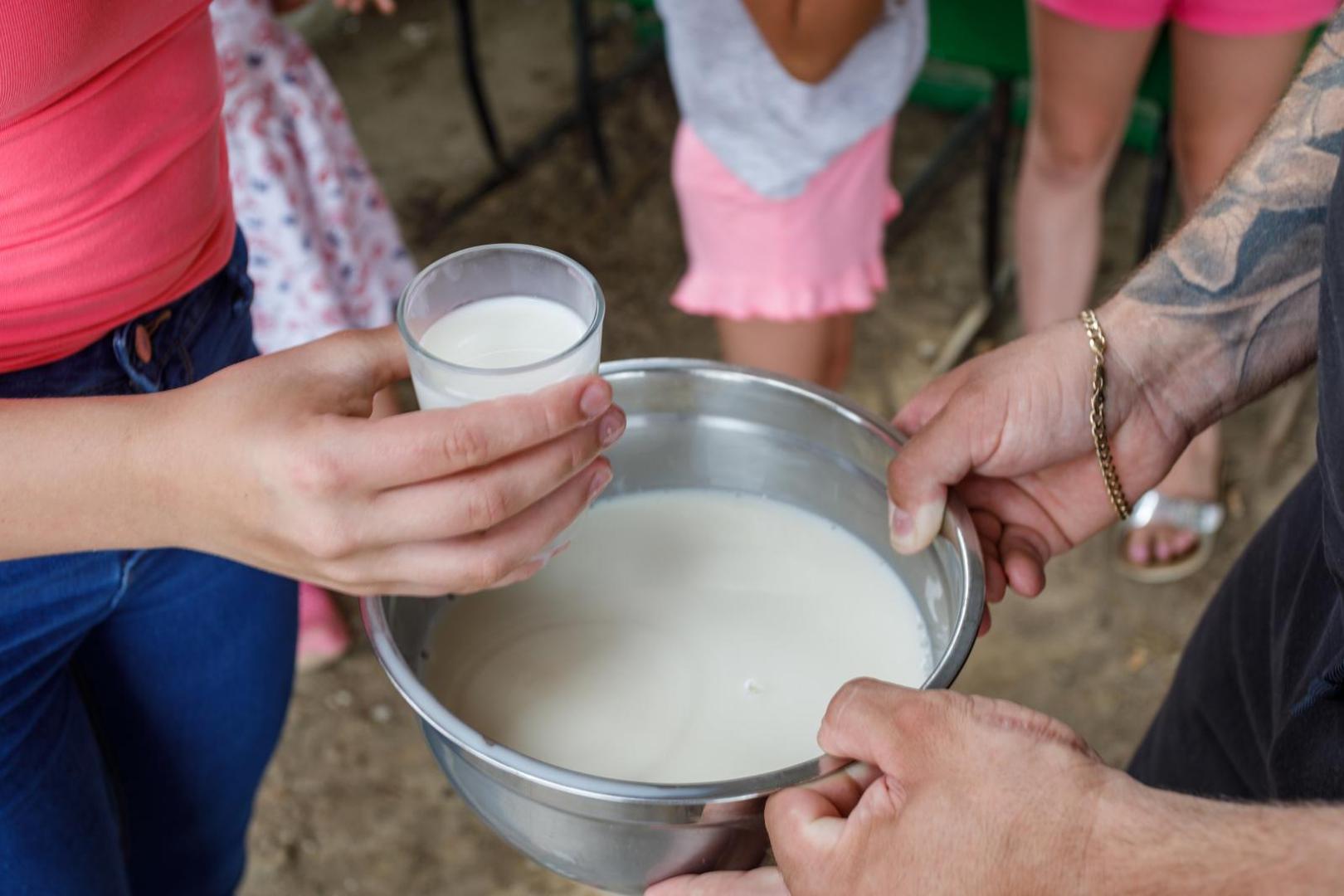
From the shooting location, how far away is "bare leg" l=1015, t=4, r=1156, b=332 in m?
1.84

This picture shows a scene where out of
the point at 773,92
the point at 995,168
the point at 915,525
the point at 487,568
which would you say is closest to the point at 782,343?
the point at 773,92

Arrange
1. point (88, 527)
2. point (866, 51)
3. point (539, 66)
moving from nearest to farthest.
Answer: point (88, 527), point (866, 51), point (539, 66)

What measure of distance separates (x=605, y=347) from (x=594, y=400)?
5.81 ft

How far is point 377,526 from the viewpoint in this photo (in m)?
0.68

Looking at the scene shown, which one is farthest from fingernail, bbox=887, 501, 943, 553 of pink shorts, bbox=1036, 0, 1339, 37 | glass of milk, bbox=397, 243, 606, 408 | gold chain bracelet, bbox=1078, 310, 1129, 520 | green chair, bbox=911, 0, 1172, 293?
green chair, bbox=911, 0, 1172, 293

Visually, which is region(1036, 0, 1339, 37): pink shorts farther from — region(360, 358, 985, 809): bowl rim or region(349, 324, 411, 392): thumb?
region(349, 324, 411, 392): thumb

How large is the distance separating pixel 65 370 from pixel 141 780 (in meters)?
0.41

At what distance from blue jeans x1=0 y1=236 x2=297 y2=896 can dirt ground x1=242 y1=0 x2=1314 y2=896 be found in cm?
56

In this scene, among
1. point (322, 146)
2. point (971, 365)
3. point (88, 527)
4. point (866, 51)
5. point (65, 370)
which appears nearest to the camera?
point (88, 527)

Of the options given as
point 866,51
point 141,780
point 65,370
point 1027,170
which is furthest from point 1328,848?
point 1027,170

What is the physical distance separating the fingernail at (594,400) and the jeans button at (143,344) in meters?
0.38

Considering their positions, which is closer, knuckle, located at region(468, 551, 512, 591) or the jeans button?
knuckle, located at region(468, 551, 512, 591)

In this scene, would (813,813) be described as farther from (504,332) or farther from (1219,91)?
(1219,91)

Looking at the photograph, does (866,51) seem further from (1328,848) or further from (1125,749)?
(1328,848)
